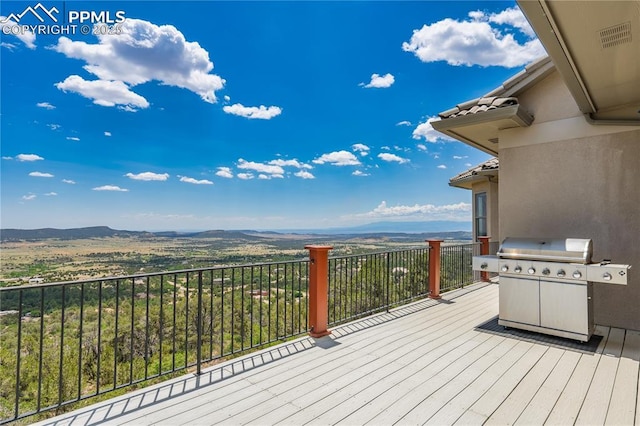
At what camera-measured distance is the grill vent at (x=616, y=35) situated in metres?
2.27

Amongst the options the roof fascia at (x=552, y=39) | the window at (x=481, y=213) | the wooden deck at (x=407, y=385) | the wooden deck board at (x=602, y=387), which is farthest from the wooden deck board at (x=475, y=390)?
the window at (x=481, y=213)

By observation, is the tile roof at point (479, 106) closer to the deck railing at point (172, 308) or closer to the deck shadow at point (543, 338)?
the deck railing at point (172, 308)

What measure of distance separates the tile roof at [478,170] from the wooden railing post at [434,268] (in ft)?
11.2

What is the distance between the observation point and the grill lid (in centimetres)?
345

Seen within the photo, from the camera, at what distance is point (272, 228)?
4988 cm

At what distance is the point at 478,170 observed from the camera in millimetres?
8141

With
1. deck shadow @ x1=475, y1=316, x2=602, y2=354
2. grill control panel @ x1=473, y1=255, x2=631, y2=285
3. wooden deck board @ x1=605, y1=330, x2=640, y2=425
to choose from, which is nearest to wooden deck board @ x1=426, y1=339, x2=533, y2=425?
deck shadow @ x1=475, y1=316, x2=602, y2=354

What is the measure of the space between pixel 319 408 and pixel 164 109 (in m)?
25.2

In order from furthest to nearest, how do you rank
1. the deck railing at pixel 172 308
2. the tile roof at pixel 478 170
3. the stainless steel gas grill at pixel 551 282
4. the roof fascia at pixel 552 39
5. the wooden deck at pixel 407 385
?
the tile roof at pixel 478 170, the stainless steel gas grill at pixel 551 282, the deck railing at pixel 172 308, the wooden deck at pixel 407 385, the roof fascia at pixel 552 39

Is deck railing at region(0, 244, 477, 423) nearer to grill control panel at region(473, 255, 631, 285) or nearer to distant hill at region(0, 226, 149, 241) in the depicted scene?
grill control panel at region(473, 255, 631, 285)

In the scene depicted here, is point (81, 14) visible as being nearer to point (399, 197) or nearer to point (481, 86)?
point (481, 86)

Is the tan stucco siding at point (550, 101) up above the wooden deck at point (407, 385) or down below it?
above

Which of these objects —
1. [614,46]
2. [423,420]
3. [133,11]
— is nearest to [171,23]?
[133,11]

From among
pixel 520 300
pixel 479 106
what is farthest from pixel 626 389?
pixel 479 106
